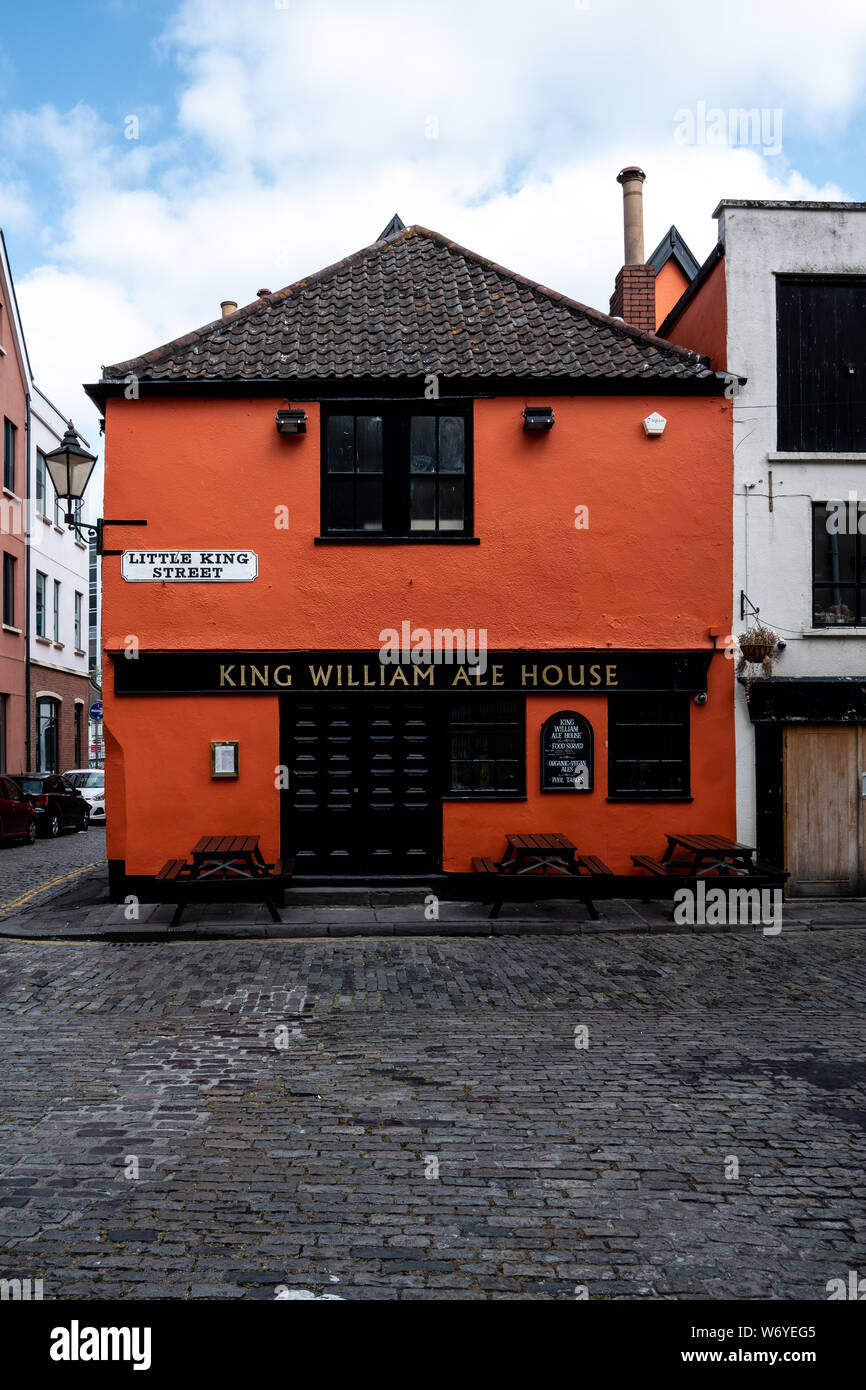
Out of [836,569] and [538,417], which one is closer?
[538,417]

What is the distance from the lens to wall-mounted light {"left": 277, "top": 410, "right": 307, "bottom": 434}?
12211 millimetres

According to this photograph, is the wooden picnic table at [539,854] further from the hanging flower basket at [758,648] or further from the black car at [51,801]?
the black car at [51,801]

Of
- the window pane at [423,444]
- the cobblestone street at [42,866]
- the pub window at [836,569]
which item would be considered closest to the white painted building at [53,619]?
the cobblestone street at [42,866]

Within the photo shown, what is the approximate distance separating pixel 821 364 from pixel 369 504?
20.8 ft

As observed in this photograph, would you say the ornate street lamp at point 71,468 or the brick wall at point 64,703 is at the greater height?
the ornate street lamp at point 71,468

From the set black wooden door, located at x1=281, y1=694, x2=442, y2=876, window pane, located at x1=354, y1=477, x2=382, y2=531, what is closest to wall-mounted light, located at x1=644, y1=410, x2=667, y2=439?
window pane, located at x1=354, y1=477, x2=382, y2=531

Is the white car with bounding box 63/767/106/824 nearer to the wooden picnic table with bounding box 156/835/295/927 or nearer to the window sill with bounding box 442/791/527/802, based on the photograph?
the wooden picnic table with bounding box 156/835/295/927

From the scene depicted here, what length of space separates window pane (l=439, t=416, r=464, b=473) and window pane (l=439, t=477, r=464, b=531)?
168 millimetres

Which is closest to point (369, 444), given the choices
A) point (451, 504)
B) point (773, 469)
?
point (451, 504)

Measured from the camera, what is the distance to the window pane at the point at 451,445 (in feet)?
41.8

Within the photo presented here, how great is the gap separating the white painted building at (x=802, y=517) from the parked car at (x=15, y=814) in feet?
47.9

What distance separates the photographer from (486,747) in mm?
12648

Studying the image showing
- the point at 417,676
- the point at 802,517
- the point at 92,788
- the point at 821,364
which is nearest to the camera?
the point at 417,676

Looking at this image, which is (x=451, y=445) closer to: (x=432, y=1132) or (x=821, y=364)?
(x=821, y=364)
